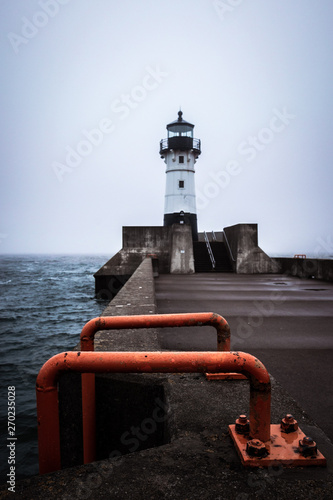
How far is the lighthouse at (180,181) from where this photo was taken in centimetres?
2645

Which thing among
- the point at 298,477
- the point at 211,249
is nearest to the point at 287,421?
the point at 298,477

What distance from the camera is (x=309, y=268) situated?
13.4 meters

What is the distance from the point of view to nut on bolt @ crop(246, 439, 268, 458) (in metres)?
1.41

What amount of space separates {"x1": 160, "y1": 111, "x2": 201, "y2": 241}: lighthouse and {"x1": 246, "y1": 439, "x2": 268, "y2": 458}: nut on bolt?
2488cm

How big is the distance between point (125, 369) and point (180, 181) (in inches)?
1020

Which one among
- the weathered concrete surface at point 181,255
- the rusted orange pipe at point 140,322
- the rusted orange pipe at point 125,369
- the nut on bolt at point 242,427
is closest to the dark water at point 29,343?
the rusted orange pipe at point 140,322

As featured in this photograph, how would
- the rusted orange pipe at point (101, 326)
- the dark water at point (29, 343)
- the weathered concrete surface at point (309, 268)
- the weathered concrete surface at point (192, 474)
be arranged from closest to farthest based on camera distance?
1. the weathered concrete surface at point (192, 474)
2. the rusted orange pipe at point (101, 326)
3. the dark water at point (29, 343)
4. the weathered concrete surface at point (309, 268)

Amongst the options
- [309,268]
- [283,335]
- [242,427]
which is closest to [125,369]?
[242,427]

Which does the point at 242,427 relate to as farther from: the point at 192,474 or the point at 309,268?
the point at 309,268

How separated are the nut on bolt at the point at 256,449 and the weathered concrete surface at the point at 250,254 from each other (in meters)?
14.6

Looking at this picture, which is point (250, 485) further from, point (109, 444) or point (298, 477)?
point (109, 444)

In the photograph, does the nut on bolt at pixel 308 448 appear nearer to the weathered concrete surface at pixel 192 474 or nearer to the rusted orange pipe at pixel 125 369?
the weathered concrete surface at pixel 192 474

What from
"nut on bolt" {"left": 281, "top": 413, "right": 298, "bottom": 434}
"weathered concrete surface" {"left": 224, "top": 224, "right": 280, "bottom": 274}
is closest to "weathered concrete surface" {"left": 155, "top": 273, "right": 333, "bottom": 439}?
"nut on bolt" {"left": 281, "top": 413, "right": 298, "bottom": 434}

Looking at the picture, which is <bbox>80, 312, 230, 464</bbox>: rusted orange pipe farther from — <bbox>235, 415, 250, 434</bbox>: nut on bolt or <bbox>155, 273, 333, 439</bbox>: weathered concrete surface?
<bbox>155, 273, 333, 439</bbox>: weathered concrete surface
